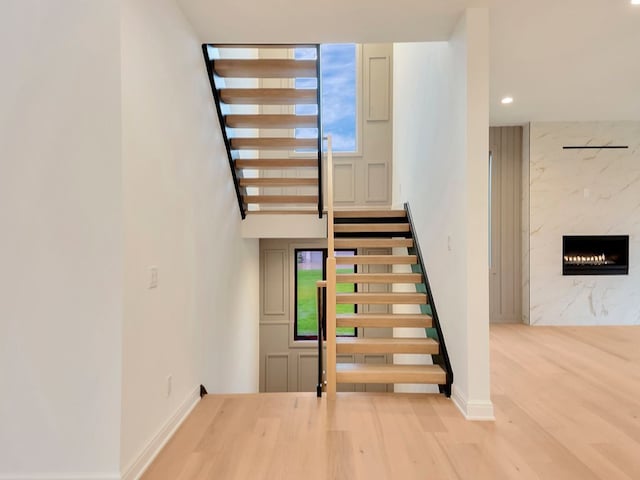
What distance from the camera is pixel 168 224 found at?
90.3 inches

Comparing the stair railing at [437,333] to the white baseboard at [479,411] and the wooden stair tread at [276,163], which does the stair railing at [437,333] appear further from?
the wooden stair tread at [276,163]

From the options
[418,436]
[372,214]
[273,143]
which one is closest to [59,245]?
[418,436]

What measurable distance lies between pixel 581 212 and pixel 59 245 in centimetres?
610

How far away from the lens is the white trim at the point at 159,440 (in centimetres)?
184

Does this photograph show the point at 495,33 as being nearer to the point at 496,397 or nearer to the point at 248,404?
the point at 496,397

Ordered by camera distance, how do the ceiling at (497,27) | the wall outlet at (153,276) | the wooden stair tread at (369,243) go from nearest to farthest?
the wall outlet at (153,276) < the ceiling at (497,27) < the wooden stair tread at (369,243)

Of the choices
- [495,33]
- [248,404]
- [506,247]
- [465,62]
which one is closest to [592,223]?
[506,247]

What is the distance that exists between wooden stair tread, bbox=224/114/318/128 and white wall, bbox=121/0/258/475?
25 cm

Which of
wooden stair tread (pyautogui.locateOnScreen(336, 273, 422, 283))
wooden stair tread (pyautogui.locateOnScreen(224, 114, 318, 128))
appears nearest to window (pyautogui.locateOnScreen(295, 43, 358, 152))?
wooden stair tread (pyautogui.locateOnScreen(224, 114, 318, 128))

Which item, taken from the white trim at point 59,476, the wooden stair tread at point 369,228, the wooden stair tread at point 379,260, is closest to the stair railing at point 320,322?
the wooden stair tread at point 379,260

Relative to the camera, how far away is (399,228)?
448 cm

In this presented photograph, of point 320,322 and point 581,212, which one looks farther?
point 581,212

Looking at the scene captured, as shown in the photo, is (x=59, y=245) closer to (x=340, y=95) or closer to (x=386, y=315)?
(x=386, y=315)

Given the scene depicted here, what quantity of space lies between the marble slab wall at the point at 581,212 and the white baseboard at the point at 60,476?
533 cm
